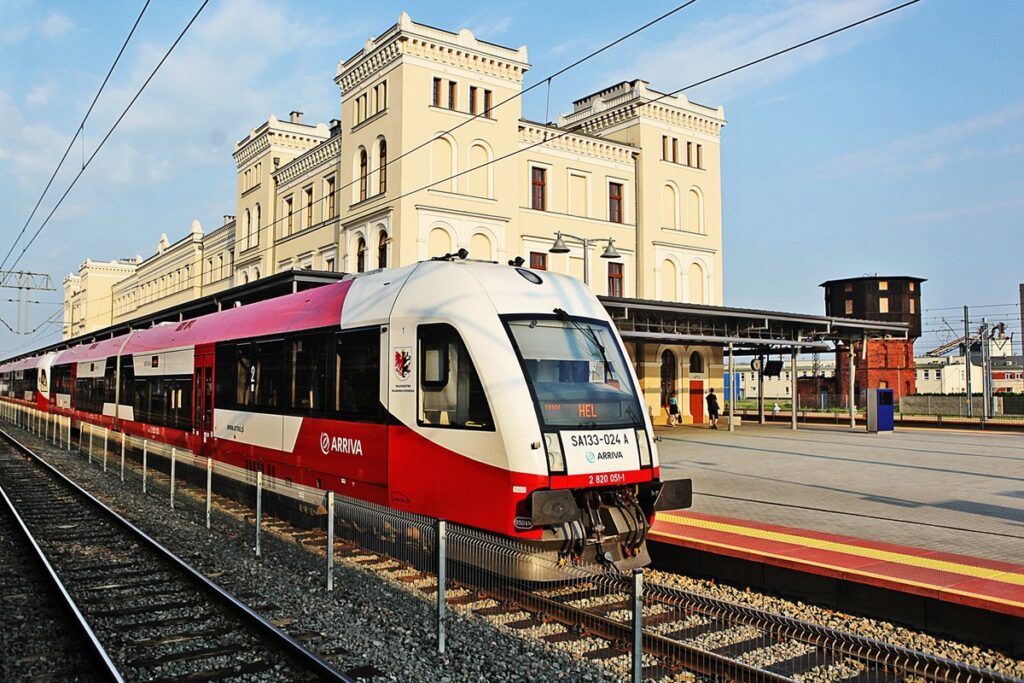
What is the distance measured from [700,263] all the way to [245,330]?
3257 cm

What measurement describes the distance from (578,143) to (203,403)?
26862mm

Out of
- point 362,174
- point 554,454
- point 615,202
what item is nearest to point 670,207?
point 615,202

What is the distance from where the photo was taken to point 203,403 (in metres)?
15.4

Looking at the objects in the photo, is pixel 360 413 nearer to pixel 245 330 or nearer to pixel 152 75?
pixel 245 330

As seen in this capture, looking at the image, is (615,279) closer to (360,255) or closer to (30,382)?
(360,255)

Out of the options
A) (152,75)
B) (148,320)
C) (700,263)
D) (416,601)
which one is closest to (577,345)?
(416,601)

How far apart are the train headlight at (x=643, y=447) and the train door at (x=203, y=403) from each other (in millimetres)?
9411

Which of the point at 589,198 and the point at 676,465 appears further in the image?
the point at 589,198

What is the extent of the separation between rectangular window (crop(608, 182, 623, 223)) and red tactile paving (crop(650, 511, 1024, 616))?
30.5m

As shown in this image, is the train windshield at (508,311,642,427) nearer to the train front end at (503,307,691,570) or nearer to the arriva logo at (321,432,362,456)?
the train front end at (503,307,691,570)

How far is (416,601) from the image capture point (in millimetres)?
7738

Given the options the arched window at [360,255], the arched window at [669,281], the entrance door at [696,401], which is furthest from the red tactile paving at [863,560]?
the arched window at [669,281]

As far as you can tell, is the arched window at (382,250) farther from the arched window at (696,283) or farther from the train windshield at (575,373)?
the train windshield at (575,373)

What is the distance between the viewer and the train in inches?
311
